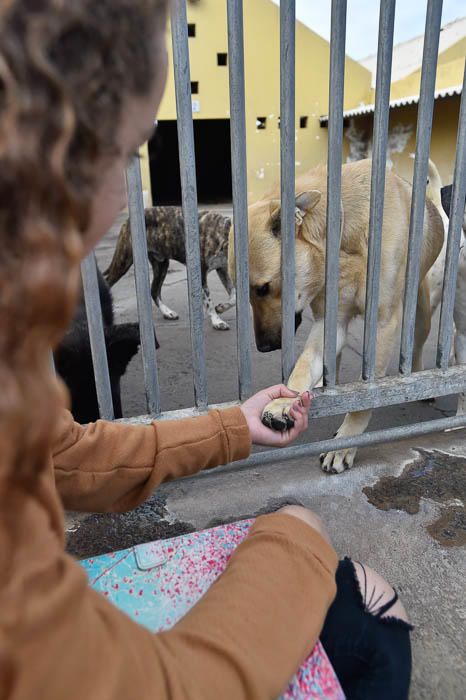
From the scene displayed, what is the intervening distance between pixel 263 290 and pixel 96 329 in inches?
49.7

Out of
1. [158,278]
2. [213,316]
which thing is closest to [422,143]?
[213,316]

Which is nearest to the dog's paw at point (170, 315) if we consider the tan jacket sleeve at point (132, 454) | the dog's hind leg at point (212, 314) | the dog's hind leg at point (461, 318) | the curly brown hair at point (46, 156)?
the dog's hind leg at point (212, 314)

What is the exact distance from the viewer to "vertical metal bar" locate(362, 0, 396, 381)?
1904 millimetres

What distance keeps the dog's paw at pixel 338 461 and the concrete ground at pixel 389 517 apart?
0.11 feet

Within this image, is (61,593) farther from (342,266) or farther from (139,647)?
(342,266)

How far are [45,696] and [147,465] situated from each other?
0.82 meters

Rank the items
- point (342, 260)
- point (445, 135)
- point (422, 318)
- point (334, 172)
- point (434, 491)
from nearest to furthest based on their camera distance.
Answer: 1. point (334, 172)
2. point (434, 491)
3. point (342, 260)
4. point (422, 318)
5. point (445, 135)

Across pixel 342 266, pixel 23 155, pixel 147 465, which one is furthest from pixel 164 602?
pixel 342 266

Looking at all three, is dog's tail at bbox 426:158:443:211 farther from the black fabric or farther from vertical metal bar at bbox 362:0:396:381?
the black fabric

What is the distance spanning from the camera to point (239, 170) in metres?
1.87

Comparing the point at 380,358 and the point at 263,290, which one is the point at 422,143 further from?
the point at 263,290

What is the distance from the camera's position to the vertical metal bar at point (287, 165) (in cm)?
182

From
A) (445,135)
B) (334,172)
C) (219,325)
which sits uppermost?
(445,135)

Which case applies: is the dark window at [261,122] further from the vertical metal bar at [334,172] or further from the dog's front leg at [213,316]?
the vertical metal bar at [334,172]
